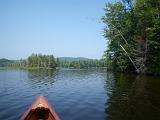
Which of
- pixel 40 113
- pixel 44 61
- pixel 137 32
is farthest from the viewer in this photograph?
pixel 44 61

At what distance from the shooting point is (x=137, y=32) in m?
58.6

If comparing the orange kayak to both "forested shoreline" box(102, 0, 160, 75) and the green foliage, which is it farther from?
the green foliage

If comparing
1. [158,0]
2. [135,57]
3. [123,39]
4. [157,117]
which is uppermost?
[158,0]

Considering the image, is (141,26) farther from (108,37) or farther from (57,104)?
(57,104)

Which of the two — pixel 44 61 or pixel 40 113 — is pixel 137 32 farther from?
pixel 44 61

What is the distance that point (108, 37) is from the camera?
6575 cm

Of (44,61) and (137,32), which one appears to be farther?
(44,61)

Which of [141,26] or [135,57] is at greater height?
[141,26]

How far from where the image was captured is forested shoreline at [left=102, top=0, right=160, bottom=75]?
5275cm

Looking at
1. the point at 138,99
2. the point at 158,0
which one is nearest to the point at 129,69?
the point at 158,0

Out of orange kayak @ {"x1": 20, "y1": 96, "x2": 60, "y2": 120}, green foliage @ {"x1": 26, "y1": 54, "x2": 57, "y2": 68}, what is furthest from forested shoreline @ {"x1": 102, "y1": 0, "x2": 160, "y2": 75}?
green foliage @ {"x1": 26, "y1": 54, "x2": 57, "y2": 68}

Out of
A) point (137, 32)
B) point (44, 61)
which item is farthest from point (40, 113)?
point (44, 61)

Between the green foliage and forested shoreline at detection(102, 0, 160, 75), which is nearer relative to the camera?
forested shoreline at detection(102, 0, 160, 75)

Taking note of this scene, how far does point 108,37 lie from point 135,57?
10.0m
